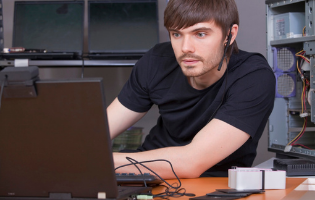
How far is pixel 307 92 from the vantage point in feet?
5.68

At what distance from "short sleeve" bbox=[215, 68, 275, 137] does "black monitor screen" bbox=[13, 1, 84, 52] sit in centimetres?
150

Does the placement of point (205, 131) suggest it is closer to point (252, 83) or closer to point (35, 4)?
point (252, 83)

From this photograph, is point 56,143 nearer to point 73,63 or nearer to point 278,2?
point 278,2

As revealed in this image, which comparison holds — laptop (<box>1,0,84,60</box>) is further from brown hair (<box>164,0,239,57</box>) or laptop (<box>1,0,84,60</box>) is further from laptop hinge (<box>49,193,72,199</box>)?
laptop hinge (<box>49,193,72,199</box>)

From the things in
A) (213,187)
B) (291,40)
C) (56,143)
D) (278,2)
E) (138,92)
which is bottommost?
(213,187)

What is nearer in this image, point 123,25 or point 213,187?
point 213,187

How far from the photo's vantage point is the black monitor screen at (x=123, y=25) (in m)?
2.45

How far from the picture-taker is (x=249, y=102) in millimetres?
1154

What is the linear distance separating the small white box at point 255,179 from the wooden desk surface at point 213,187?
0.02 m

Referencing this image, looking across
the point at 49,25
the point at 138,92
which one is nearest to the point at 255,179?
the point at 138,92

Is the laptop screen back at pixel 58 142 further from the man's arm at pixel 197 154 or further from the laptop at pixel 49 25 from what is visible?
the laptop at pixel 49 25

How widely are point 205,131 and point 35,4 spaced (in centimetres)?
186

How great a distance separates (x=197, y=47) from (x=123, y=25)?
139 cm

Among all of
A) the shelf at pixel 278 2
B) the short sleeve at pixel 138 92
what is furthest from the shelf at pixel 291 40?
the short sleeve at pixel 138 92
